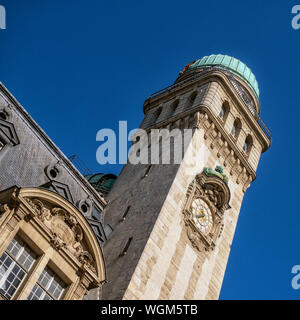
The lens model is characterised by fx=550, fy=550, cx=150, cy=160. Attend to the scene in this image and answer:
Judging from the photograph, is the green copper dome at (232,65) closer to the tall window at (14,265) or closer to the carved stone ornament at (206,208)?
the carved stone ornament at (206,208)

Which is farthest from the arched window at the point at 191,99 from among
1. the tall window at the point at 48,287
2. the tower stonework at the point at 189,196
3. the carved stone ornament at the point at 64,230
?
the tall window at the point at 48,287

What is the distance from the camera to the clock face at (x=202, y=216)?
3638 cm

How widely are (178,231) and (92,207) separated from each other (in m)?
6.22

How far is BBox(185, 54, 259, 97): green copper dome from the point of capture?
162 feet

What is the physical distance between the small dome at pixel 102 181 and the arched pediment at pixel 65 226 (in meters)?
15.4

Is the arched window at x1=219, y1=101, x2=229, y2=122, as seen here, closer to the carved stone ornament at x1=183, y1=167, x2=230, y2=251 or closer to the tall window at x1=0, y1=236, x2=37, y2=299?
the carved stone ornament at x1=183, y1=167, x2=230, y2=251

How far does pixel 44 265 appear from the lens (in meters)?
25.7

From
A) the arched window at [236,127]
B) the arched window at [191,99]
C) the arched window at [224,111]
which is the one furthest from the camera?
the arched window at [236,127]

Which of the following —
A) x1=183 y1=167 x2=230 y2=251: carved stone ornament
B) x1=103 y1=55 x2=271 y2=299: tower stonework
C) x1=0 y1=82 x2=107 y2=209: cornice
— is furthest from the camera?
x1=183 y1=167 x2=230 y2=251: carved stone ornament

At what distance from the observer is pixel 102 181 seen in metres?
47.0

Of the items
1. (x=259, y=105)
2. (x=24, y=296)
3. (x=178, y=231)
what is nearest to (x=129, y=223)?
(x=178, y=231)

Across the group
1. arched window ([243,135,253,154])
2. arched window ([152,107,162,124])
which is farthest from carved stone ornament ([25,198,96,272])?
arched window ([243,135,253,154])
